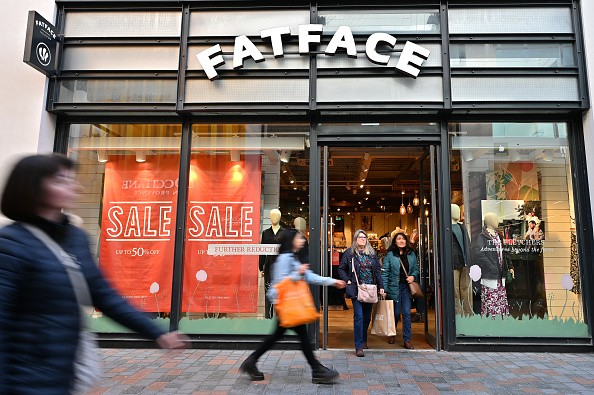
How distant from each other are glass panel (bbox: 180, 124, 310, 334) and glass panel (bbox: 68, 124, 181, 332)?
357 millimetres

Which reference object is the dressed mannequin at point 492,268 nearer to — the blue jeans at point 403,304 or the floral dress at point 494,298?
the floral dress at point 494,298

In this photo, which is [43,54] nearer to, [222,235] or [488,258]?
[222,235]

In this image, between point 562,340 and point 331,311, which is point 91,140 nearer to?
point 331,311

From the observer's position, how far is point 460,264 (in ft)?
20.8

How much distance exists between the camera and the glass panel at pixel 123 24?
22.1ft

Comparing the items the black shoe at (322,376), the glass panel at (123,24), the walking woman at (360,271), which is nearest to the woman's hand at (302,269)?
the black shoe at (322,376)

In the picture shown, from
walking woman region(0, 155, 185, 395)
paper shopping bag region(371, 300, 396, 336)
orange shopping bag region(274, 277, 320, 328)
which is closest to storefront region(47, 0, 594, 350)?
paper shopping bag region(371, 300, 396, 336)

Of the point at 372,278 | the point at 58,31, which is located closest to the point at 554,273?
the point at 372,278

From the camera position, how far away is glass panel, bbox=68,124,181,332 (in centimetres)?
657

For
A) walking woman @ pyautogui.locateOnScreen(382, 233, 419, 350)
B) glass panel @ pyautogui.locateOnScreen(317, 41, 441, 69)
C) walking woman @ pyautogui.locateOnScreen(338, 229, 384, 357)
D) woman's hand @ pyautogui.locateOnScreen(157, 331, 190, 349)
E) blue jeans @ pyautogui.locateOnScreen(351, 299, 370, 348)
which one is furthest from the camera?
walking woman @ pyautogui.locateOnScreen(382, 233, 419, 350)

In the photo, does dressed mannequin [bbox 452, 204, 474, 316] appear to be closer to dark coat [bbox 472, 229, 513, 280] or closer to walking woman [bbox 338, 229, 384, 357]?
dark coat [bbox 472, 229, 513, 280]

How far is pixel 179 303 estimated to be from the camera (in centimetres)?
643

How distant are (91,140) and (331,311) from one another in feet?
20.3

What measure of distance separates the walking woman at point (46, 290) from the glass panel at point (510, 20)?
20.3 ft
